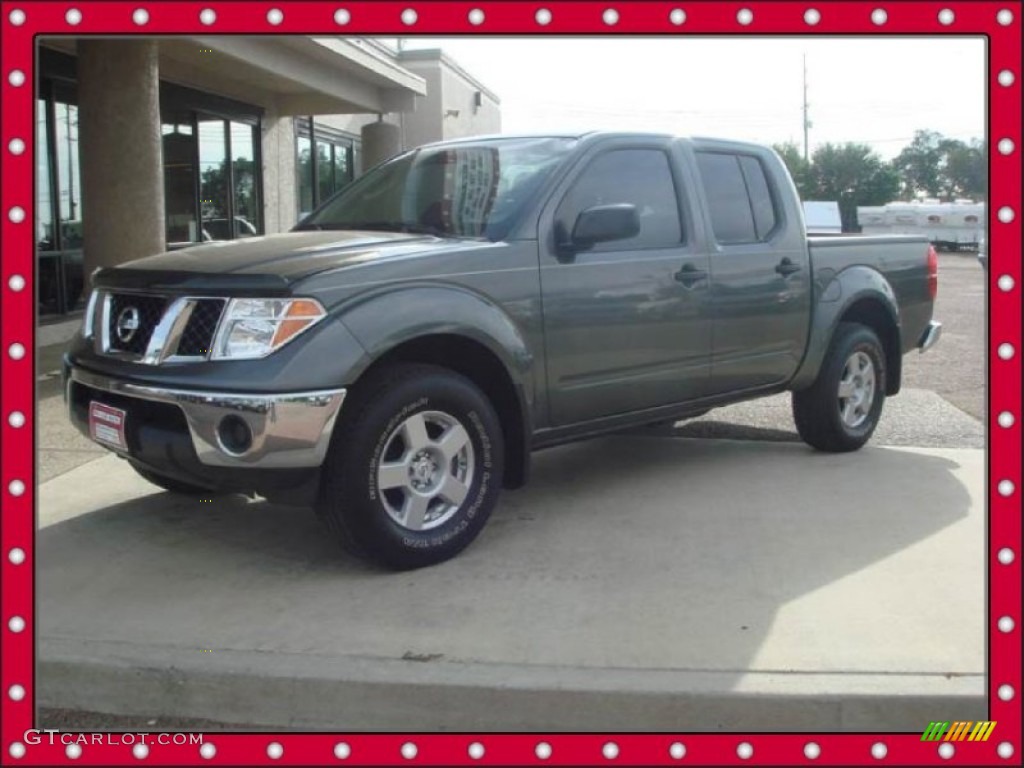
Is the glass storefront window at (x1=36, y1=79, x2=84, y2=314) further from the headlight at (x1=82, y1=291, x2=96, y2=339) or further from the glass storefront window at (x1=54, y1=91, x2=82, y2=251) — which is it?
the headlight at (x1=82, y1=291, x2=96, y2=339)

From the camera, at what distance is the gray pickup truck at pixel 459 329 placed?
3.80 metres

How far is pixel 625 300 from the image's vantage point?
16.1 ft

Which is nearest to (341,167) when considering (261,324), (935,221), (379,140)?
(379,140)

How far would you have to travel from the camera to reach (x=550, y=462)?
622cm

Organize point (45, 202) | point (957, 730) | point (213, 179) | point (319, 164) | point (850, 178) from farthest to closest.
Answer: point (850, 178), point (319, 164), point (213, 179), point (45, 202), point (957, 730)

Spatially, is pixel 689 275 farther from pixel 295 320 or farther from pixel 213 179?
pixel 213 179

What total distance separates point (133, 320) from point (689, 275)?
2.71m

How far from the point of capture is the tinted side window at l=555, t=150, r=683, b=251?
4918 mm

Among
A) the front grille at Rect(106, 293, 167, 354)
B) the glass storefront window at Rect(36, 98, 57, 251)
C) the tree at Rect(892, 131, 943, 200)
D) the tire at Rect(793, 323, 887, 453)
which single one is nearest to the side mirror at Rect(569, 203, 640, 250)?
the front grille at Rect(106, 293, 167, 354)

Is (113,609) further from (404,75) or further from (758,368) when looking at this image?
(404,75)

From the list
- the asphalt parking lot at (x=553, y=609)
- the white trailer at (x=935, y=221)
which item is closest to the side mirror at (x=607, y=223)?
the asphalt parking lot at (x=553, y=609)

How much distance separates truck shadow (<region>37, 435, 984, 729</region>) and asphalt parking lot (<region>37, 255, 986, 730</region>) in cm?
1

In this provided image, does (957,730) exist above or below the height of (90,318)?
below

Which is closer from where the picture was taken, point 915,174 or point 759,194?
point 759,194
